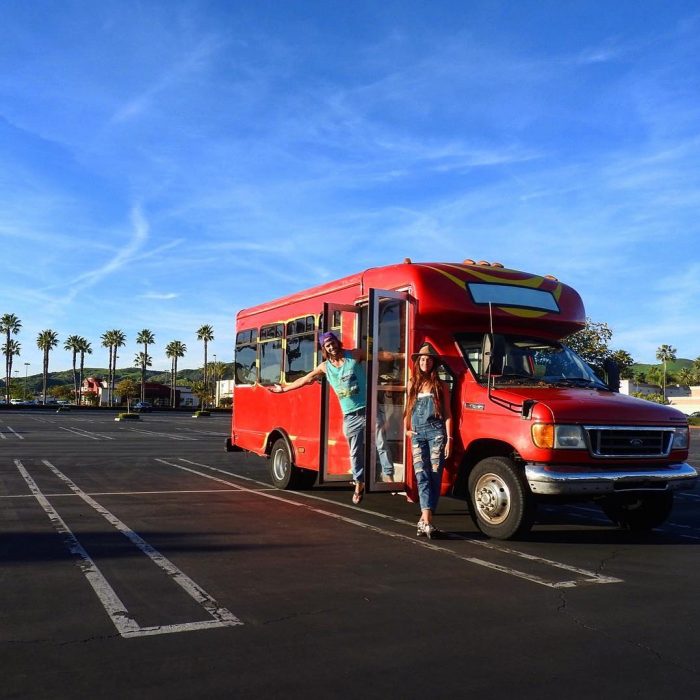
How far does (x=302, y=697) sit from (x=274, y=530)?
4.40 meters

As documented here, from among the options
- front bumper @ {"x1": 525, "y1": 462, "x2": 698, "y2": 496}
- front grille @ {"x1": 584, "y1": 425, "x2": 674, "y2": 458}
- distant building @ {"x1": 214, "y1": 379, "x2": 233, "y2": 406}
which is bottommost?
distant building @ {"x1": 214, "y1": 379, "x2": 233, "y2": 406}

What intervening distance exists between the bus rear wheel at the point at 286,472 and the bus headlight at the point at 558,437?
499cm

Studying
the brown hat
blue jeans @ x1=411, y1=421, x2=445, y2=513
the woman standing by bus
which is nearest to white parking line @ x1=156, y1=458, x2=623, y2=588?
the woman standing by bus

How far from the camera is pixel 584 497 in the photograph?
697cm

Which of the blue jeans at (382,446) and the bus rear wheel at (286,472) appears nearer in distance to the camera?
the blue jeans at (382,446)

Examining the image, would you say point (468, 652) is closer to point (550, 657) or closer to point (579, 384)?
point (550, 657)

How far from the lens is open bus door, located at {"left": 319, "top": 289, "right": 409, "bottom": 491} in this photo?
7996 mm

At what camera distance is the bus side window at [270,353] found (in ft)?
37.4

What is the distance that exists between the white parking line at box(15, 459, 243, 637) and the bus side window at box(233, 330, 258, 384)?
14.4ft

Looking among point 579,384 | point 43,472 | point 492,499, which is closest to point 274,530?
point 492,499

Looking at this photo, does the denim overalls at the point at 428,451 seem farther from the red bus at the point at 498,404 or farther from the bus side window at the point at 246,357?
the bus side window at the point at 246,357

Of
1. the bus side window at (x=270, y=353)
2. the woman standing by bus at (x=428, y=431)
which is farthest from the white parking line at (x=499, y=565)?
the bus side window at (x=270, y=353)

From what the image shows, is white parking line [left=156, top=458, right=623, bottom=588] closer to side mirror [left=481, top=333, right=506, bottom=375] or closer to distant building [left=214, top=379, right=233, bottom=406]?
side mirror [left=481, top=333, right=506, bottom=375]

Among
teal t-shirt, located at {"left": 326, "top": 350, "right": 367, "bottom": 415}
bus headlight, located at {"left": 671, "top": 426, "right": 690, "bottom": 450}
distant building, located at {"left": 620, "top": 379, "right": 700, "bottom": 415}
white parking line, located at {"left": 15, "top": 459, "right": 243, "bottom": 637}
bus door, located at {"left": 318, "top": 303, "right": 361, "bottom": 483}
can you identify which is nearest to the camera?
white parking line, located at {"left": 15, "top": 459, "right": 243, "bottom": 637}
